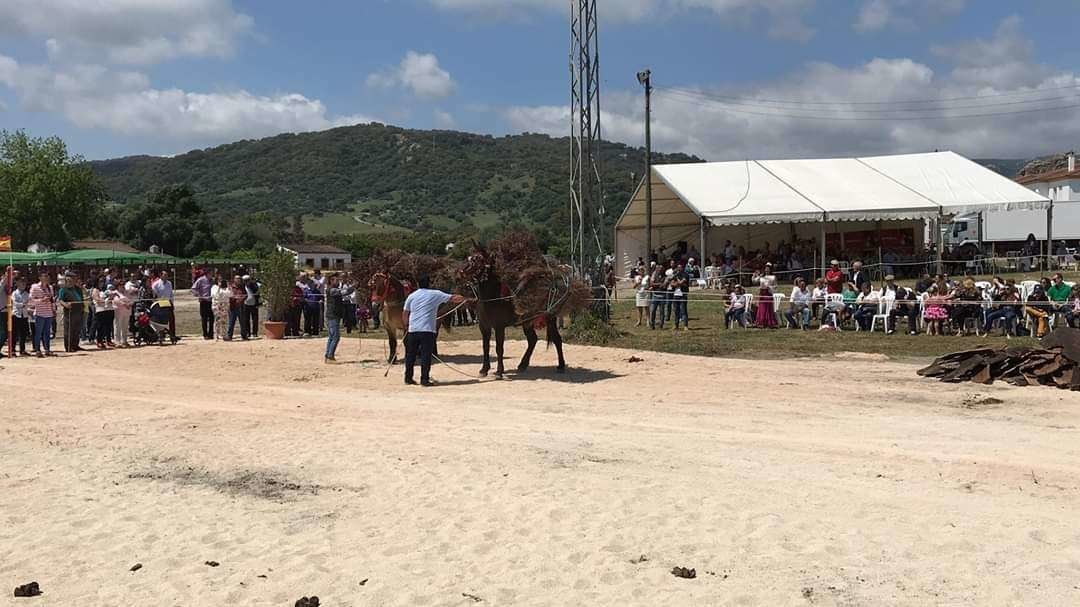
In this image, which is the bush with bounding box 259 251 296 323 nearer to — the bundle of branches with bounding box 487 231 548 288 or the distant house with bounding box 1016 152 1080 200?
the bundle of branches with bounding box 487 231 548 288

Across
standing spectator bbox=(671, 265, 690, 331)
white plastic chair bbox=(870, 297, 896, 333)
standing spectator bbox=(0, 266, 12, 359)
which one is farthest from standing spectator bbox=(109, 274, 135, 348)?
white plastic chair bbox=(870, 297, 896, 333)

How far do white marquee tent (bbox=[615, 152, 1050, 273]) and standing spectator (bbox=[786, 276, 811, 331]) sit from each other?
9.41m

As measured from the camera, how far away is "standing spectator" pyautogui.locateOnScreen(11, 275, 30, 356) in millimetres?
17234

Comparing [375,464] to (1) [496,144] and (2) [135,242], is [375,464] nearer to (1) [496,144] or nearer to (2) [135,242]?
(2) [135,242]

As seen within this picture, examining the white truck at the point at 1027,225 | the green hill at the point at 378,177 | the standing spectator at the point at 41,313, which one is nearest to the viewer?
the standing spectator at the point at 41,313

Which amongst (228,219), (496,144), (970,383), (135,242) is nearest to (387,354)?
(970,383)

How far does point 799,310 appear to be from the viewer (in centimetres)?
2158

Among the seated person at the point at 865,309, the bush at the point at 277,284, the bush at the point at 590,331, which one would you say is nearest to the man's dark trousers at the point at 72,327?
the bush at the point at 277,284

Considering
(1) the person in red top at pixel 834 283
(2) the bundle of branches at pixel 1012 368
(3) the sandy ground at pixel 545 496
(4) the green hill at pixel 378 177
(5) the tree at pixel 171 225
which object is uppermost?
(4) the green hill at pixel 378 177

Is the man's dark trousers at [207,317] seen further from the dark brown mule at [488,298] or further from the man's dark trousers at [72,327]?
the dark brown mule at [488,298]

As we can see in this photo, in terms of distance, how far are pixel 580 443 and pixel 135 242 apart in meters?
83.3

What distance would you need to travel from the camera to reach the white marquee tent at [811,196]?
3170 centimetres

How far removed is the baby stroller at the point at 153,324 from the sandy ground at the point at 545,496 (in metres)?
7.11

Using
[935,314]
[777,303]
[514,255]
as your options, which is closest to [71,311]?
[514,255]
